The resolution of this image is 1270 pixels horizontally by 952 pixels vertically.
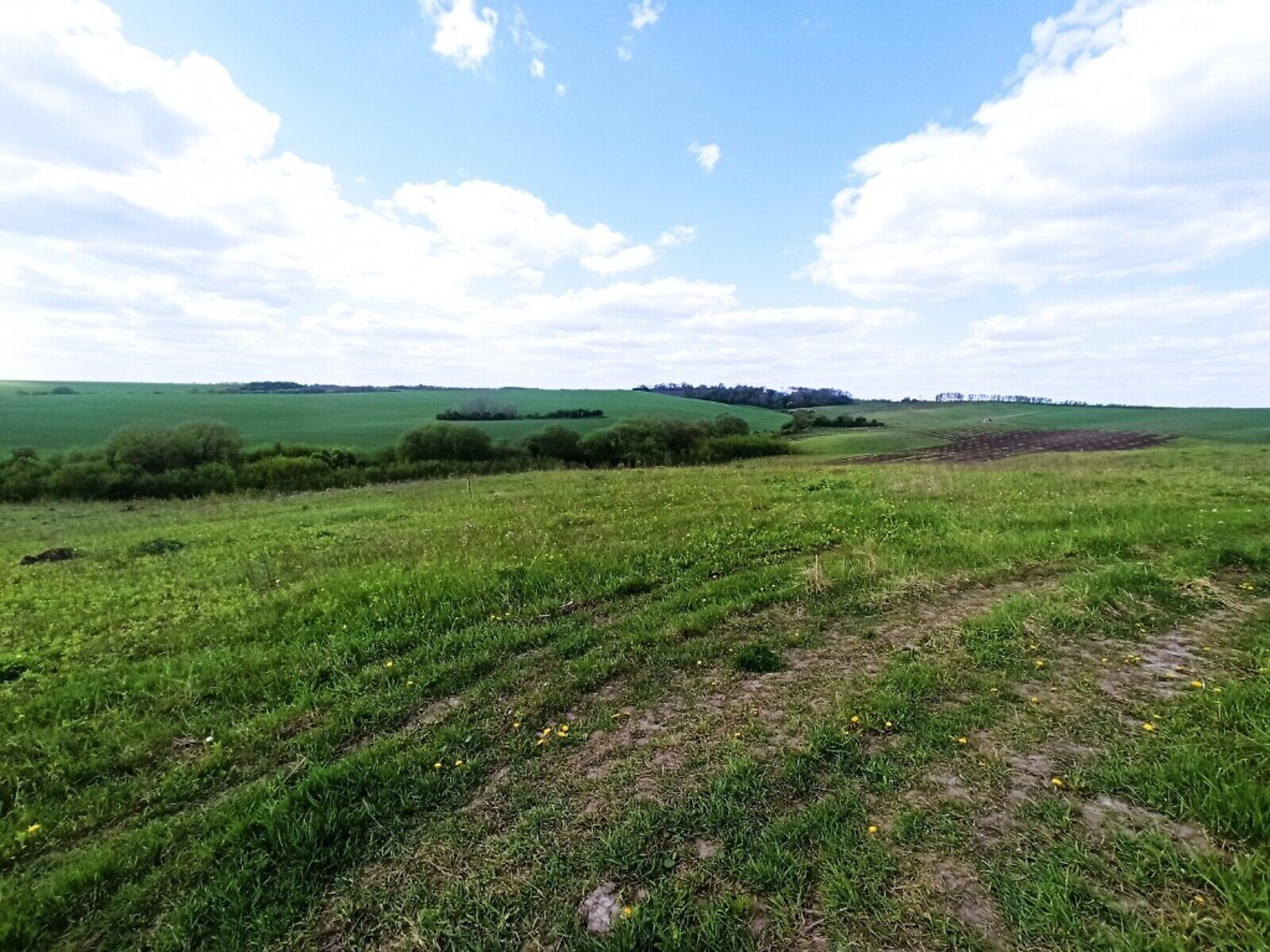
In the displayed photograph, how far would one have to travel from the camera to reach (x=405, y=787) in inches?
183

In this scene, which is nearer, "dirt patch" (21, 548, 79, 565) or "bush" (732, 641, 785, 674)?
"bush" (732, 641, 785, 674)

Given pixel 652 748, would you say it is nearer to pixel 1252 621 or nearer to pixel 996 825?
pixel 996 825

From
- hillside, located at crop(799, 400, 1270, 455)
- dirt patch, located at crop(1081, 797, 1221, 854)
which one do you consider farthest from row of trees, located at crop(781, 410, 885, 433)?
dirt patch, located at crop(1081, 797, 1221, 854)

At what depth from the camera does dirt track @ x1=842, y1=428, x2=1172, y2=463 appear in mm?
53719

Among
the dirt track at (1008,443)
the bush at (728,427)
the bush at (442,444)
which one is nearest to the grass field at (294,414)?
the bush at (728,427)

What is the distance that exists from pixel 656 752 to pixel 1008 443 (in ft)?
247

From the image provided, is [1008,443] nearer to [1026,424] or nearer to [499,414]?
[1026,424]

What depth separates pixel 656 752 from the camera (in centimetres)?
497

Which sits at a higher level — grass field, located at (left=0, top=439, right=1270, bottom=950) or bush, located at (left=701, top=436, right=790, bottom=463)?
grass field, located at (left=0, top=439, right=1270, bottom=950)

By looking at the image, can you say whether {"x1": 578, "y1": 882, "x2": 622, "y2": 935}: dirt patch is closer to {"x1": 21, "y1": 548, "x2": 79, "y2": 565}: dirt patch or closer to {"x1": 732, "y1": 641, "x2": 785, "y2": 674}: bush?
{"x1": 732, "y1": 641, "x2": 785, "y2": 674}: bush

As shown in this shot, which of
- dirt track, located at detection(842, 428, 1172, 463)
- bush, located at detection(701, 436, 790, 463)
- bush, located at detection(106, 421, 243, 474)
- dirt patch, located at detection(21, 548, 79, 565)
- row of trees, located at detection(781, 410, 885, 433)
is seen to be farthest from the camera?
row of trees, located at detection(781, 410, 885, 433)

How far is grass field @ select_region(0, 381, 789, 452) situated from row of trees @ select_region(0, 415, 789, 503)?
7148mm

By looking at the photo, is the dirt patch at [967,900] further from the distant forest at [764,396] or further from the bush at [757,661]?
the distant forest at [764,396]

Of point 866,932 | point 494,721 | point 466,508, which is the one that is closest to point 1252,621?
point 866,932
